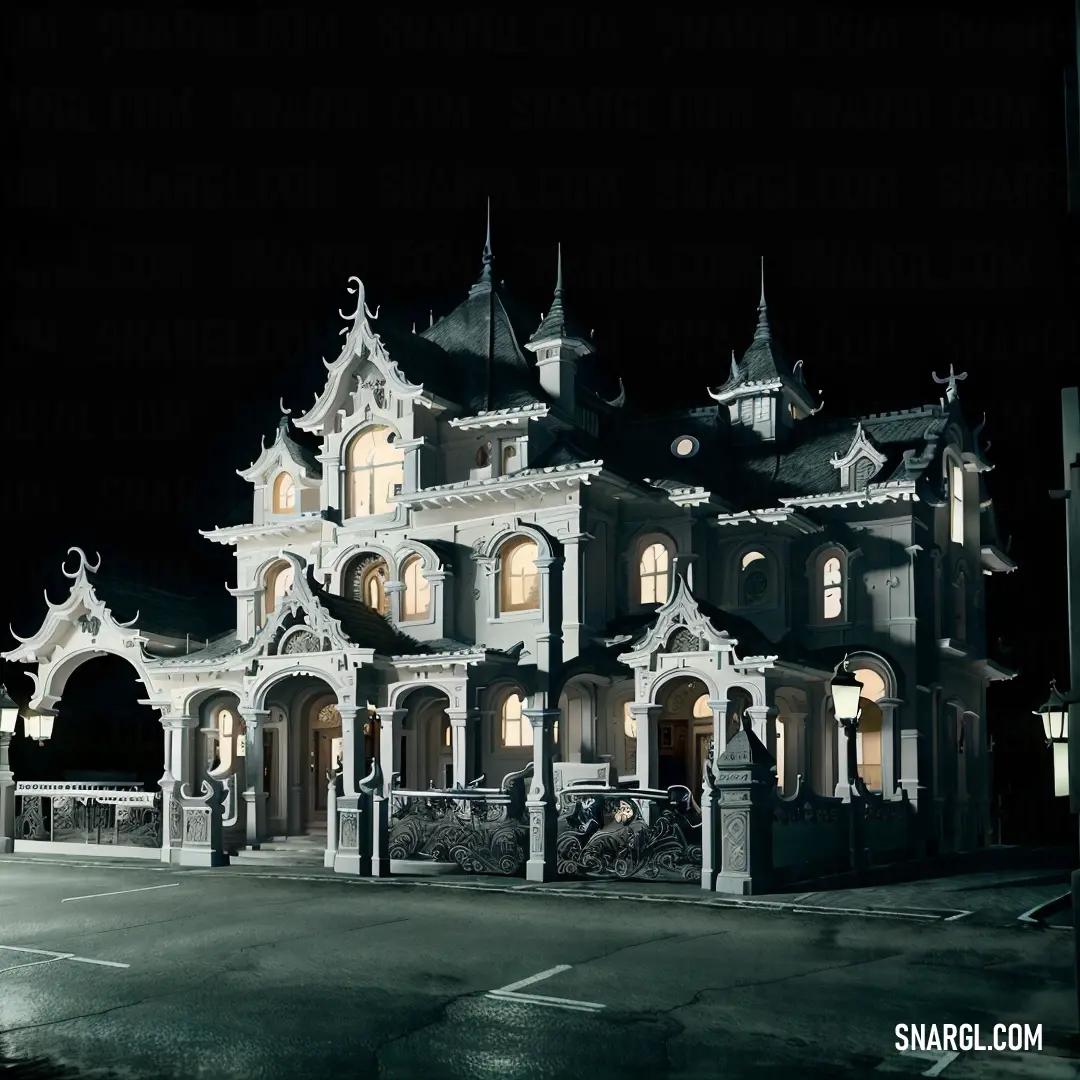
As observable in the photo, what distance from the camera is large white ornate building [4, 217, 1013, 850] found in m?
29.5

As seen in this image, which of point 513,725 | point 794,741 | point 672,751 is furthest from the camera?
point 672,751

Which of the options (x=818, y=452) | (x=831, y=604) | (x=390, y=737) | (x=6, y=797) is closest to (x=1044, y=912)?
(x=831, y=604)

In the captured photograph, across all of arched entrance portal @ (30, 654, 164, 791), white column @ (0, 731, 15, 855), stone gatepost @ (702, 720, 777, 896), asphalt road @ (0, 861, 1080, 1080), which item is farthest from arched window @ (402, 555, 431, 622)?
arched entrance portal @ (30, 654, 164, 791)

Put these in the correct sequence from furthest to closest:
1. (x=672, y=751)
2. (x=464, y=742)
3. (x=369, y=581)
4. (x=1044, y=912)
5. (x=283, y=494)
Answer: (x=283, y=494) < (x=369, y=581) < (x=672, y=751) < (x=464, y=742) < (x=1044, y=912)

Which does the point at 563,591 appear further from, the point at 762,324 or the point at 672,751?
the point at 762,324

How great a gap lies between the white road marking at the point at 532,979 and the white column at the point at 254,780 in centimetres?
1809

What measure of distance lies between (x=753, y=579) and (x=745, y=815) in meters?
13.1

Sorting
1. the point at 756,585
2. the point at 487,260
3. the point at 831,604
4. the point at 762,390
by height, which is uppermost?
the point at 487,260

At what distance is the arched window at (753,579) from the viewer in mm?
32250

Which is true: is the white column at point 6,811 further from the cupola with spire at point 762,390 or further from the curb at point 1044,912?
the curb at point 1044,912

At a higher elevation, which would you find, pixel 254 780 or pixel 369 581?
pixel 369 581

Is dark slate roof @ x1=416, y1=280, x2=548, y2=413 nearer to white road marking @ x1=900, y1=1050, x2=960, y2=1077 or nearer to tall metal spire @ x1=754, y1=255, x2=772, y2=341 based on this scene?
tall metal spire @ x1=754, y1=255, x2=772, y2=341

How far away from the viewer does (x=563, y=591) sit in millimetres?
30188

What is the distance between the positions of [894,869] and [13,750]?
29.0m
